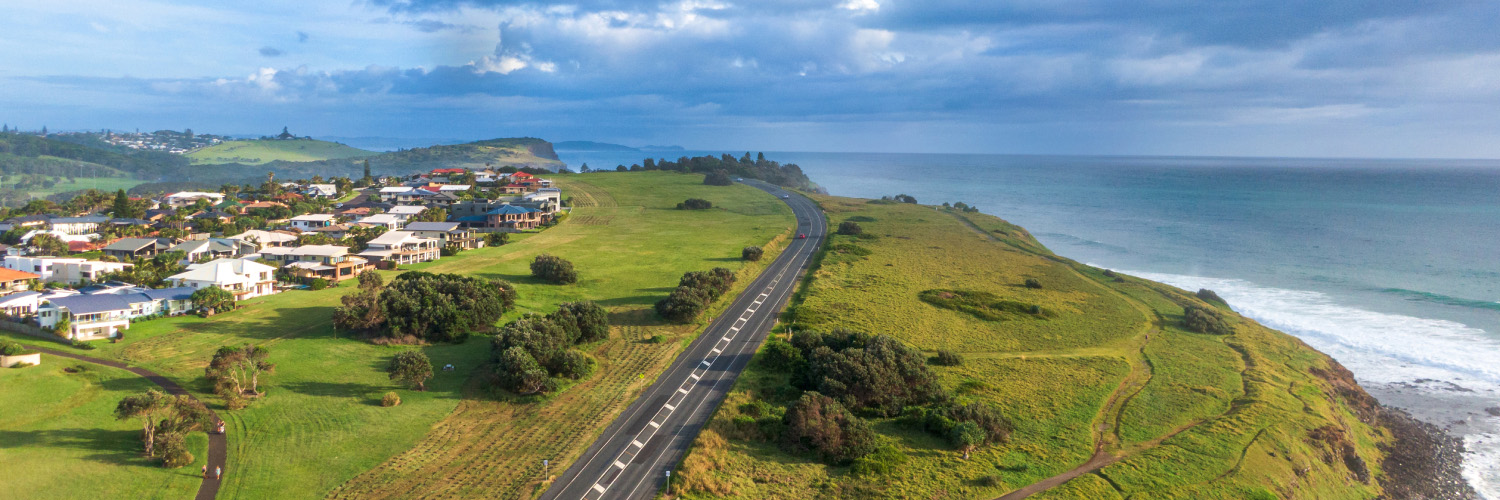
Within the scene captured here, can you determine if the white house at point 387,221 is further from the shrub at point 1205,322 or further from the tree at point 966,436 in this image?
the shrub at point 1205,322

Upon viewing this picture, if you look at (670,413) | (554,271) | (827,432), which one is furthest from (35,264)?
(827,432)

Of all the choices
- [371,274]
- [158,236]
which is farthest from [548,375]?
[158,236]

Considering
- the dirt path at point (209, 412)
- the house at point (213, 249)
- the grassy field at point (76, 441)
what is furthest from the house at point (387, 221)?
the grassy field at point (76, 441)

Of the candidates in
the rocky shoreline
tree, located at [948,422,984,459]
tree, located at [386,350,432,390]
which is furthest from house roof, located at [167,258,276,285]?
the rocky shoreline

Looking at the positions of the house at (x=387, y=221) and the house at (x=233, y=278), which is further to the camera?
the house at (x=387, y=221)

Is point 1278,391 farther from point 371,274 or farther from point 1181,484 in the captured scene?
point 371,274

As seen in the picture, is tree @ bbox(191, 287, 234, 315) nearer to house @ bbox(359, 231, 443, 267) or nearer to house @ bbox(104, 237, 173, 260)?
house @ bbox(359, 231, 443, 267)
